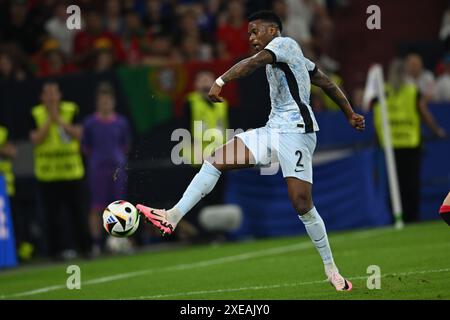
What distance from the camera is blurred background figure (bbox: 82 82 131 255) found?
55.0 ft

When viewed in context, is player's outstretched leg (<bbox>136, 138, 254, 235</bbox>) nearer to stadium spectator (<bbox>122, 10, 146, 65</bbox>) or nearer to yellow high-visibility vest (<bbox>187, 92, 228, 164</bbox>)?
yellow high-visibility vest (<bbox>187, 92, 228, 164</bbox>)

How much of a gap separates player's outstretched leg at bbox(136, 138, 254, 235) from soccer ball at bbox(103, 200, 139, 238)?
15 centimetres

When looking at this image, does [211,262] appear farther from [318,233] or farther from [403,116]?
[403,116]

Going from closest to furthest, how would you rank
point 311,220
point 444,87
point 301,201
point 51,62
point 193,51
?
point 301,201 < point 311,220 < point 51,62 < point 193,51 < point 444,87

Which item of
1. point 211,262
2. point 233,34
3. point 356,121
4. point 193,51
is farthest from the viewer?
point 233,34

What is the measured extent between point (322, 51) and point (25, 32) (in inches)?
215

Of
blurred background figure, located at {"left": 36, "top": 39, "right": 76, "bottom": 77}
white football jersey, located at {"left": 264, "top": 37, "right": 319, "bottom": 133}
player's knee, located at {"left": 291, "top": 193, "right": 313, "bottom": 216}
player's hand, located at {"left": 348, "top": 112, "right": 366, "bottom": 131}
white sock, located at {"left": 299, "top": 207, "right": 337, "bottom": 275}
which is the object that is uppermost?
blurred background figure, located at {"left": 36, "top": 39, "right": 76, "bottom": 77}

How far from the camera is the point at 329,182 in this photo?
17469 millimetres

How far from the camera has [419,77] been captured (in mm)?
19188

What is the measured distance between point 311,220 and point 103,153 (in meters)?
7.39

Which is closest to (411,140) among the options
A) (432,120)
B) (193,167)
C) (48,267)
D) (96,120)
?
(432,120)

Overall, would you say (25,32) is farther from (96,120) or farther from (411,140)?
(411,140)

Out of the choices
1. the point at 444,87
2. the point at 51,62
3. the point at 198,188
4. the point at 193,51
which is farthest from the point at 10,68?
the point at 198,188

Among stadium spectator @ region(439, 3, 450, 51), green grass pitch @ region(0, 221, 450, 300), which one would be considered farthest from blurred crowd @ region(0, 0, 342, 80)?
green grass pitch @ region(0, 221, 450, 300)
